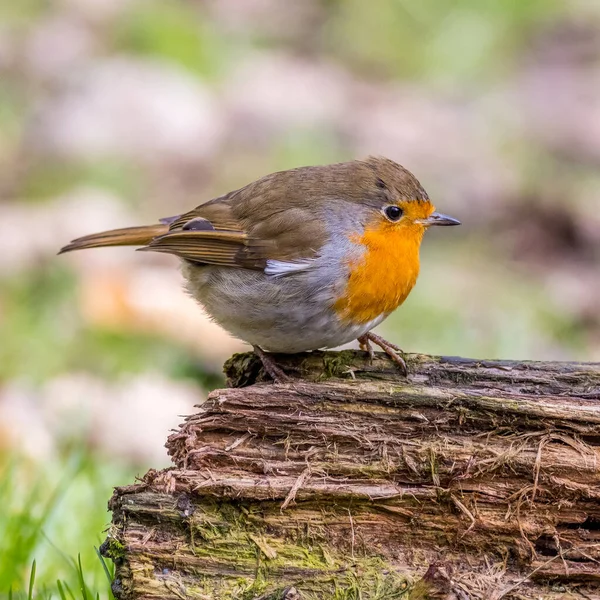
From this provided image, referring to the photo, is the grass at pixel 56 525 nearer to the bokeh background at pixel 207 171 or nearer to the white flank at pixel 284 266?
the bokeh background at pixel 207 171

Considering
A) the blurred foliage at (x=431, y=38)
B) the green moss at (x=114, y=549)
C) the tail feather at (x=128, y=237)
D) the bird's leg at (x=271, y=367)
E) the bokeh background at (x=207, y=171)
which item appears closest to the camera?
the green moss at (x=114, y=549)

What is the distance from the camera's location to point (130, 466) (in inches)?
192

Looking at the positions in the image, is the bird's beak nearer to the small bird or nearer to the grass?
the small bird

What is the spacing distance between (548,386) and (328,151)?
5.57 metres

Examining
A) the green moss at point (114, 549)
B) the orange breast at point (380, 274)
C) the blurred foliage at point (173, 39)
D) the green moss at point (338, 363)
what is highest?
the blurred foliage at point (173, 39)

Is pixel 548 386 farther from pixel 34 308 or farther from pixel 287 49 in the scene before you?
pixel 287 49

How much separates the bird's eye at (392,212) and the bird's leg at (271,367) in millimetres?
785

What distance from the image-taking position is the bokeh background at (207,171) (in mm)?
5062

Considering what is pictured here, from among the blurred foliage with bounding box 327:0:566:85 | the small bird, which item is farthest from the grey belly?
the blurred foliage with bounding box 327:0:566:85

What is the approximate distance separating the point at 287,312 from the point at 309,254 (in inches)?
10.8

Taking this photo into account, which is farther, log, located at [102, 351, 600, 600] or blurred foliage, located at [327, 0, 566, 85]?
blurred foliage, located at [327, 0, 566, 85]

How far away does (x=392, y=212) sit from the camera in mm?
4113

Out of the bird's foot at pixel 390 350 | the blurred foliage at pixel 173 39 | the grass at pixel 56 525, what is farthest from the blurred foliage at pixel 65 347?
the blurred foliage at pixel 173 39

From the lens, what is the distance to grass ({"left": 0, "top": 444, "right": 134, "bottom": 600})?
3430 mm
